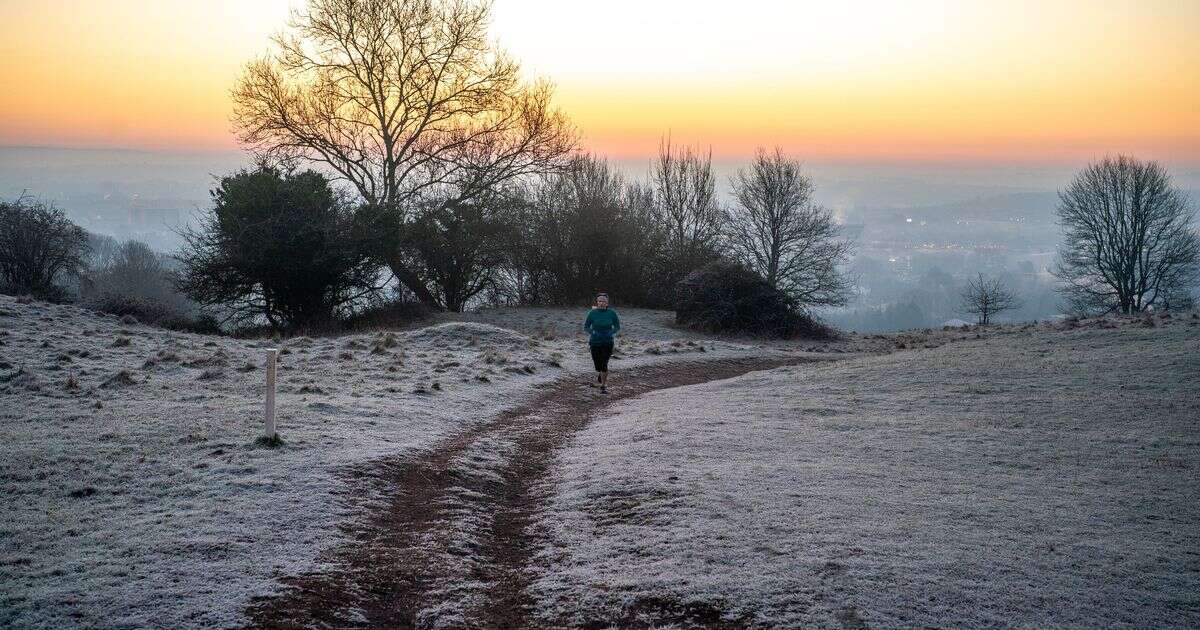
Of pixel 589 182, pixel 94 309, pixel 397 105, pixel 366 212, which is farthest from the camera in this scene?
pixel 589 182

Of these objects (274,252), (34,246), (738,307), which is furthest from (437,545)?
(34,246)

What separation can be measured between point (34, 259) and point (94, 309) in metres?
7.82

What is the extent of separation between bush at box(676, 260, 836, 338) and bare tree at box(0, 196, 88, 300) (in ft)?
76.9

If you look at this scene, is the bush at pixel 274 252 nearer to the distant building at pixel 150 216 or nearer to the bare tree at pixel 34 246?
the bare tree at pixel 34 246

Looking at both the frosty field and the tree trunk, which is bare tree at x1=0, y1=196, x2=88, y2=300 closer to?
the tree trunk

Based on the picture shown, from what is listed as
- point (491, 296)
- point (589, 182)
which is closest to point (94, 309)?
point (491, 296)

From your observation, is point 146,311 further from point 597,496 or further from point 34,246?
point 597,496

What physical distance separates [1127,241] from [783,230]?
21453mm

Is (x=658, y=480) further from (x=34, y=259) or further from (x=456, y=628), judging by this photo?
(x=34, y=259)

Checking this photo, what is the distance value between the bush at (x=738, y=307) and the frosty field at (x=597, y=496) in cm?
1600

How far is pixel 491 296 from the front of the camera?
130 feet

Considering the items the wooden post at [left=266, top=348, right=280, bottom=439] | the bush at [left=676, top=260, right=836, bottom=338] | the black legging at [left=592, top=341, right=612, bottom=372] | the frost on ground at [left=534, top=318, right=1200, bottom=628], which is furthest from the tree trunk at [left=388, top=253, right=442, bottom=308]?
the wooden post at [left=266, top=348, right=280, bottom=439]

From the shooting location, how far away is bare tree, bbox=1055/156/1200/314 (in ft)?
153

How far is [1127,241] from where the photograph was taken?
158 ft
